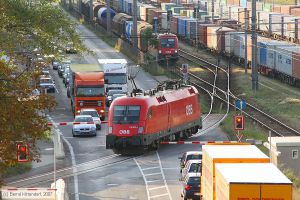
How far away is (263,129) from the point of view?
59562 mm

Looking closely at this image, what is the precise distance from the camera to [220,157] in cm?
2902

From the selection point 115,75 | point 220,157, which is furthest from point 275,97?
point 220,157

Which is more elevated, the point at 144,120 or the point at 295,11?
the point at 144,120

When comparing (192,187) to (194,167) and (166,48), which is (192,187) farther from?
(166,48)

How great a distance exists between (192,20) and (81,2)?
52246 mm

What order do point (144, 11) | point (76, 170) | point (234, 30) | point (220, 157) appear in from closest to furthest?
1. point (220, 157)
2. point (76, 170)
3. point (234, 30)
4. point (144, 11)

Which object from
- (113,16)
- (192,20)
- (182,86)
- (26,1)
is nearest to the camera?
(26,1)

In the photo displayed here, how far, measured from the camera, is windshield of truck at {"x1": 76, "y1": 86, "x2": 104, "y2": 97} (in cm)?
6688

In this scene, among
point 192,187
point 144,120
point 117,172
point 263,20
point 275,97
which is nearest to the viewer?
point 192,187

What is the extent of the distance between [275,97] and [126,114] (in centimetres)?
2720

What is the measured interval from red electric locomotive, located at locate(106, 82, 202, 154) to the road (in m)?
0.69

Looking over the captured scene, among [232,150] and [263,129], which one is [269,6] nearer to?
[263,129]

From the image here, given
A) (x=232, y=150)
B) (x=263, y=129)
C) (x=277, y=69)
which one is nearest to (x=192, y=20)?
(x=277, y=69)

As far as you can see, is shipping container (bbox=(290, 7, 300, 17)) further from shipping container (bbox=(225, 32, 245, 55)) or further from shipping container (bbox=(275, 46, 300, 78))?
shipping container (bbox=(275, 46, 300, 78))
